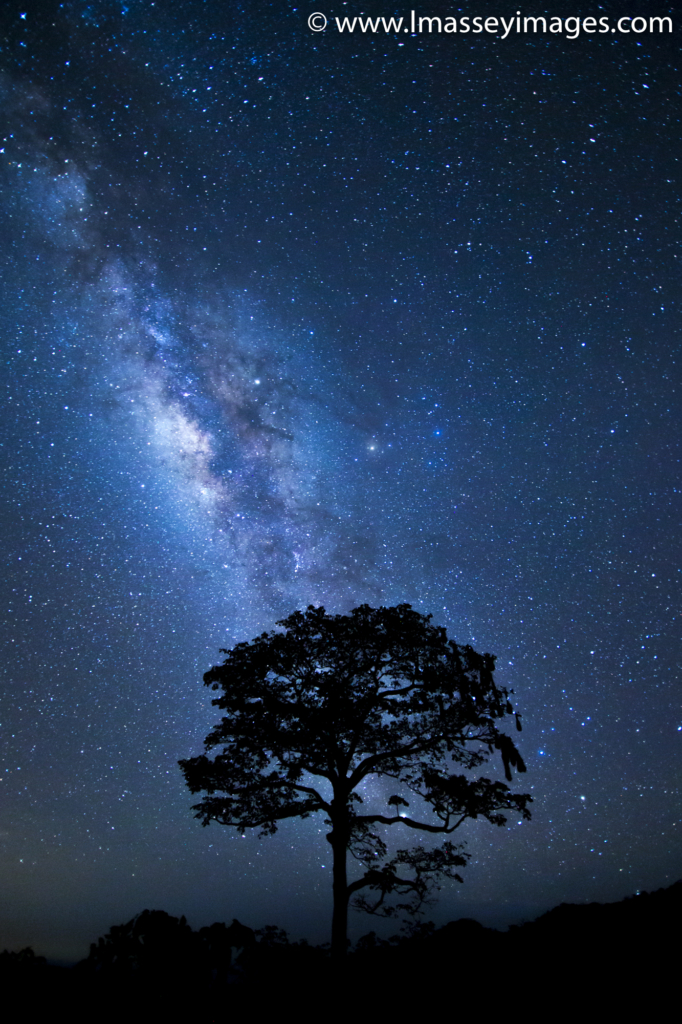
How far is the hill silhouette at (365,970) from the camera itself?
9.26 m

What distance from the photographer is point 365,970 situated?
45.9 feet

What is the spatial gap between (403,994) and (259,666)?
8404 mm

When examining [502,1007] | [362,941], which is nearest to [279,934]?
[362,941]

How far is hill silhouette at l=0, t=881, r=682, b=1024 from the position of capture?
9.26 metres

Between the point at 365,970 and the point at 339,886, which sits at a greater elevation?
the point at 339,886

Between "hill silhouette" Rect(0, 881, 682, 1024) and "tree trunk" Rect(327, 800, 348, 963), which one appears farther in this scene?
"tree trunk" Rect(327, 800, 348, 963)

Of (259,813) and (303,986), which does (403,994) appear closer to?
(303,986)

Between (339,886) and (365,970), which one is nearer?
(365,970)

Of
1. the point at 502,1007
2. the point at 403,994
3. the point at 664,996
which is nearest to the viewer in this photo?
the point at 664,996

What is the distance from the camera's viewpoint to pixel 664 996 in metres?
9.52

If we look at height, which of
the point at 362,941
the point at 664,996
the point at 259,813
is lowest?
the point at 362,941

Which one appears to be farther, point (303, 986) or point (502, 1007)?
point (303, 986)

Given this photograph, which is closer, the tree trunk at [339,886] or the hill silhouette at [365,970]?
the hill silhouette at [365,970]

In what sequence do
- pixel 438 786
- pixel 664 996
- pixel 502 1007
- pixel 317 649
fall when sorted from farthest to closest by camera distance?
pixel 317 649, pixel 438 786, pixel 502 1007, pixel 664 996
